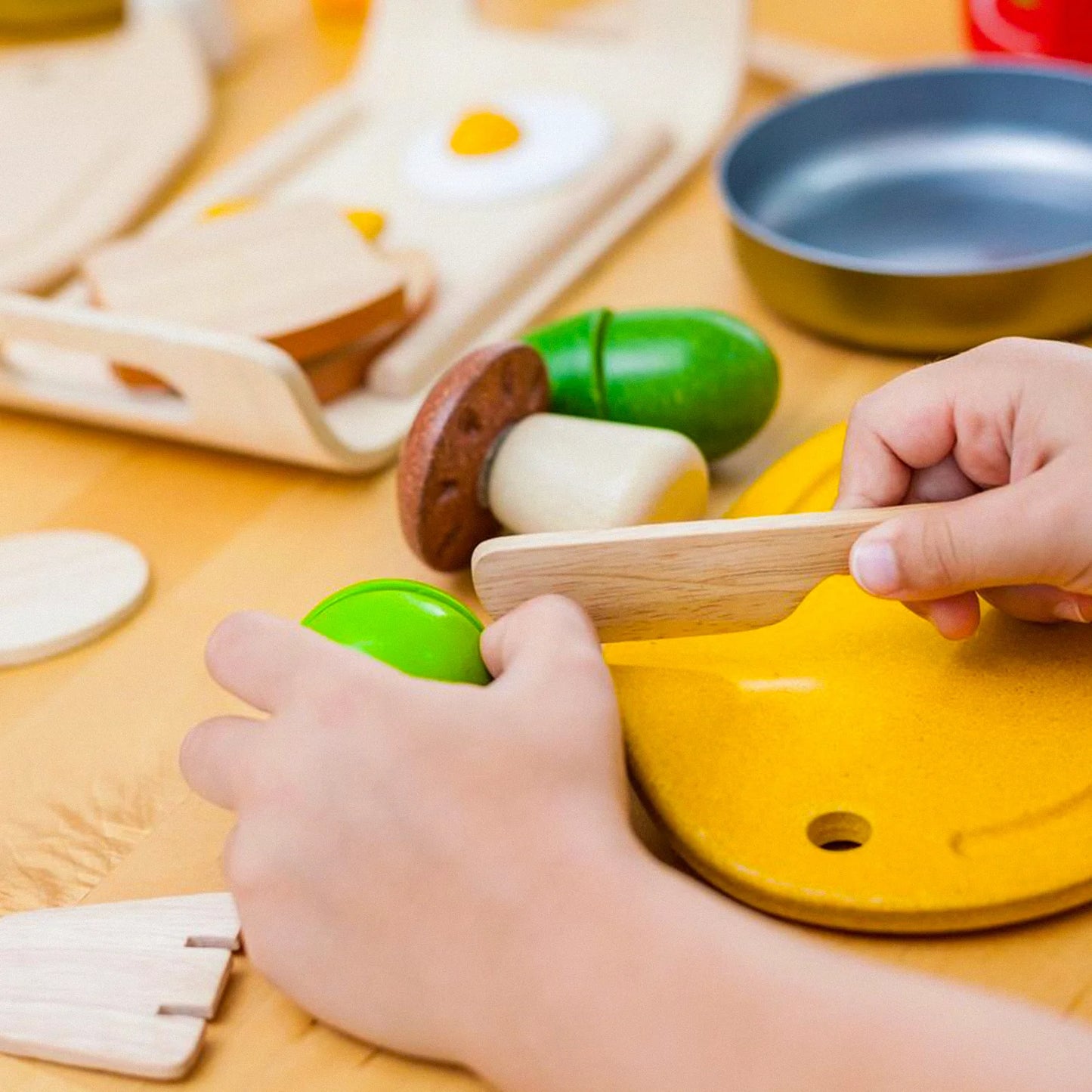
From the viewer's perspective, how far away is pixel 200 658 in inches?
26.7

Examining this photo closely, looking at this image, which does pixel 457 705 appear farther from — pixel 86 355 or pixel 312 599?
pixel 86 355

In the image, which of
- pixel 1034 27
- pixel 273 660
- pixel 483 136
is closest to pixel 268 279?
pixel 483 136

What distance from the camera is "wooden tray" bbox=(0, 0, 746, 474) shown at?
0.76 m

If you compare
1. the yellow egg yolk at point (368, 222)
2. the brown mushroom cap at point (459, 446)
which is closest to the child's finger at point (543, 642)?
the brown mushroom cap at point (459, 446)

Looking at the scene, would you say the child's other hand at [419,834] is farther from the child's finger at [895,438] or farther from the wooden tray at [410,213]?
the wooden tray at [410,213]

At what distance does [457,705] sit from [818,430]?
36 centimetres

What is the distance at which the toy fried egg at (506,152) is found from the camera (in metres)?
1.00

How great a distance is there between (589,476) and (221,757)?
0.21 meters

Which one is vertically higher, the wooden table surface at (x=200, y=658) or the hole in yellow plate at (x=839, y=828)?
the hole in yellow plate at (x=839, y=828)

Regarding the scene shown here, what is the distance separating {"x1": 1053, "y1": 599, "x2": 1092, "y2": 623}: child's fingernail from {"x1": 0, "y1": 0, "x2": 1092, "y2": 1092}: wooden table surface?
0.39ft

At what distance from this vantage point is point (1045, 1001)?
1.54 feet

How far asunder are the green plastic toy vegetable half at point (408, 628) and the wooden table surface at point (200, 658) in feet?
0.33

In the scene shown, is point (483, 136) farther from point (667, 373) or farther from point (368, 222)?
point (667, 373)

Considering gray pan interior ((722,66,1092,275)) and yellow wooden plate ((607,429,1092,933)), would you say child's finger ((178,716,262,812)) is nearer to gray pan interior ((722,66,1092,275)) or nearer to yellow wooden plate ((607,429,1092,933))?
yellow wooden plate ((607,429,1092,933))
